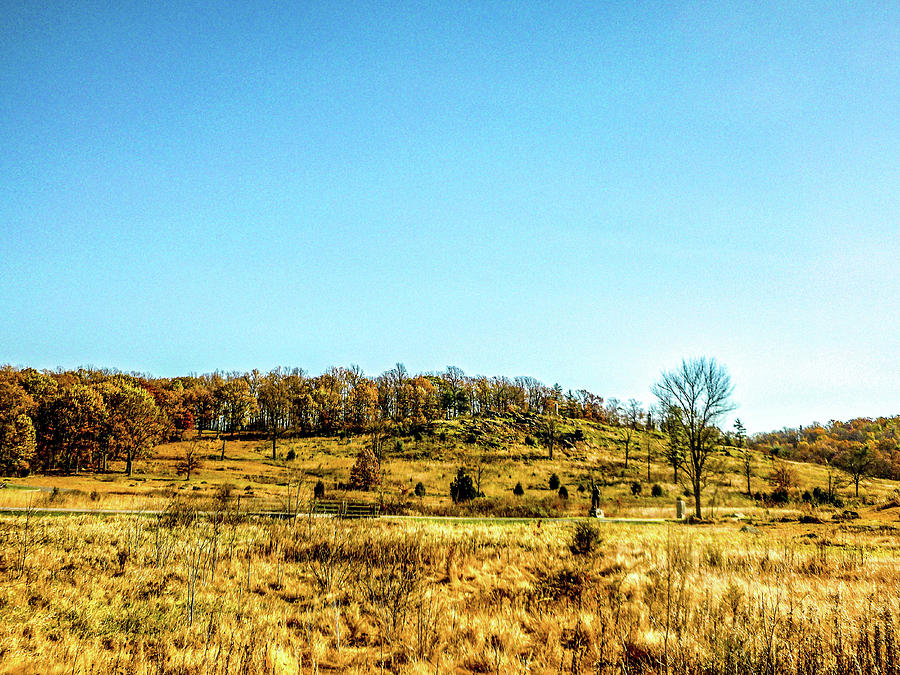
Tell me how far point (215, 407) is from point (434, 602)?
95094mm

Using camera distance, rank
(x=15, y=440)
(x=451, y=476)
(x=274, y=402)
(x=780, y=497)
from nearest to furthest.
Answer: (x=780, y=497), (x=15, y=440), (x=451, y=476), (x=274, y=402)

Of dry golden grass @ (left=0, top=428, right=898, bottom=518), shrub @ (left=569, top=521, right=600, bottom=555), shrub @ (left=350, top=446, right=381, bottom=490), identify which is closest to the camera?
shrub @ (left=569, top=521, right=600, bottom=555)

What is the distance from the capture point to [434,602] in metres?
11.4

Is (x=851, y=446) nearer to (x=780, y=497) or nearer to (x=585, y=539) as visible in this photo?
(x=780, y=497)

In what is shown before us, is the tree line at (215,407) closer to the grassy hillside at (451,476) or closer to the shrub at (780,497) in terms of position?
the grassy hillside at (451,476)

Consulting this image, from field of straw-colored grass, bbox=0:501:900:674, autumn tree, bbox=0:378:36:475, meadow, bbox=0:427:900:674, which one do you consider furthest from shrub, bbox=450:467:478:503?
autumn tree, bbox=0:378:36:475

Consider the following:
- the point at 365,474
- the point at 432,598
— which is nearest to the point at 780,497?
the point at 365,474

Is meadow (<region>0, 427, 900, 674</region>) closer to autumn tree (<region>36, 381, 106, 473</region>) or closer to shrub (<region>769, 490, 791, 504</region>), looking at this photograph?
shrub (<region>769, 490, 791, 504</region>)

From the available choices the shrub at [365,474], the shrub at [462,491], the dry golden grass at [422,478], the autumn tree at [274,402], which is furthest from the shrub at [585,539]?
the autumn tree at [274,402]

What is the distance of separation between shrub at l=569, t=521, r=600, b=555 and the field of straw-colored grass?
82mm

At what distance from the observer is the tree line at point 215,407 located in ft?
202

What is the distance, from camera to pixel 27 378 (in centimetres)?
7862

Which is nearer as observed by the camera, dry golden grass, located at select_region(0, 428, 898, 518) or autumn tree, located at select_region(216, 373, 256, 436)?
dry golden grass, located at select_region(0, 428, 898, 518)

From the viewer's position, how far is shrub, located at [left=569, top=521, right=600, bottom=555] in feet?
52.4
